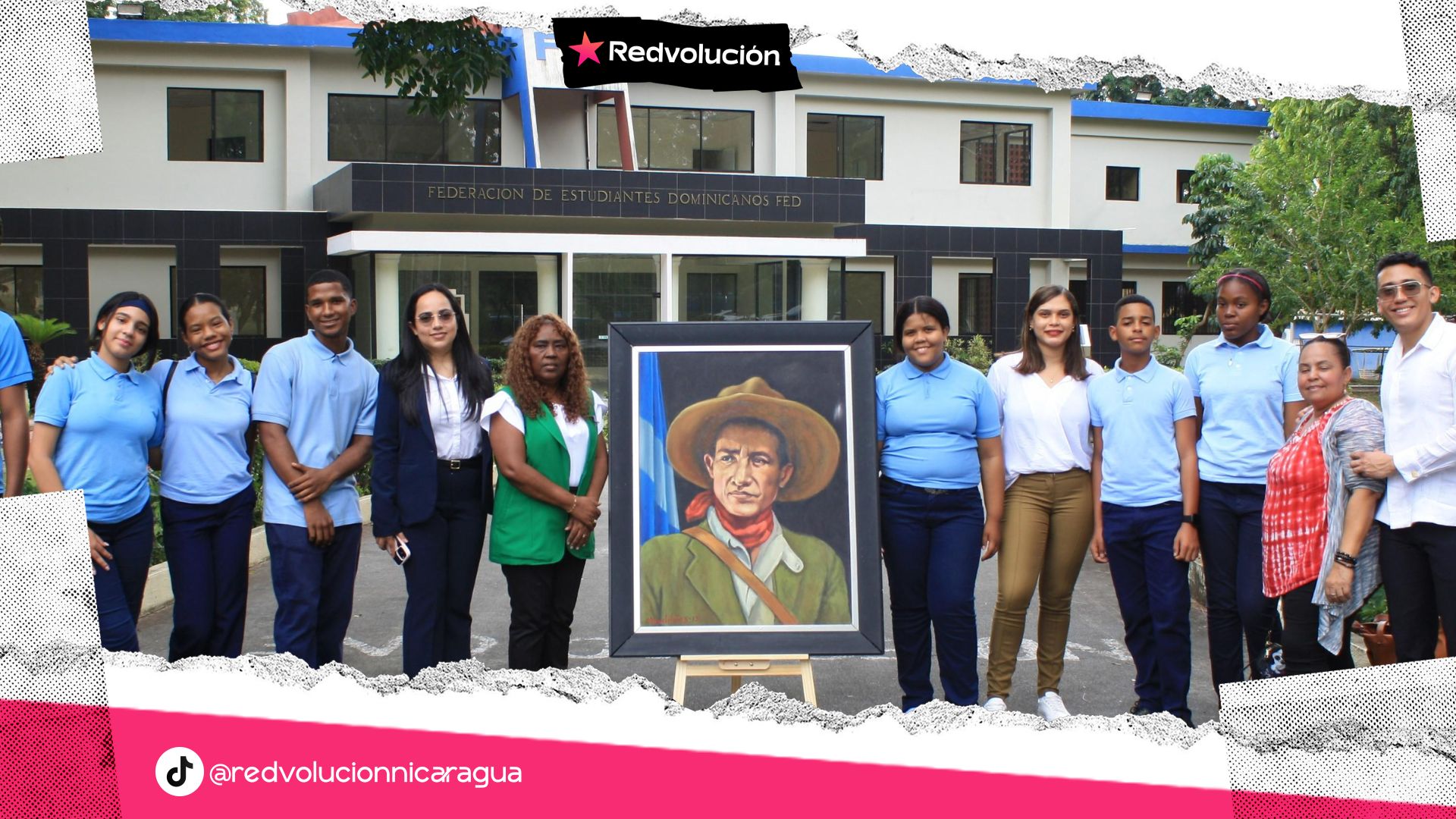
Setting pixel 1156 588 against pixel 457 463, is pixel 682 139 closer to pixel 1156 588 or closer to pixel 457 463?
pixel 457 463

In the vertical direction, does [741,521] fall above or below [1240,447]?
below

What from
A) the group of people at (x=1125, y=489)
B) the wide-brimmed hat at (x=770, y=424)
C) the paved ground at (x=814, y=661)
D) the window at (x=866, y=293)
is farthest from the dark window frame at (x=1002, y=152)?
the wide-brimmed hat at (x=770, y=424)

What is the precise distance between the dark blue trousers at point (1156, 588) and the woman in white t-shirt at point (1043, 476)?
0.16m

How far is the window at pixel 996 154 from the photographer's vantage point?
30.4m

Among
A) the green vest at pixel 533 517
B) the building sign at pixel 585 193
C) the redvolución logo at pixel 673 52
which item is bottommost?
the green vest at pixel 533 517

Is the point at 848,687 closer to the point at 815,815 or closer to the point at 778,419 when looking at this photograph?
the point at 778,419

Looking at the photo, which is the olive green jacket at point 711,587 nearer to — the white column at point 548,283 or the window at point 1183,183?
the white column at point 548,283

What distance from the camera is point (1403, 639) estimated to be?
3.81m

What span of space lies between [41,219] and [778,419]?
926 inches

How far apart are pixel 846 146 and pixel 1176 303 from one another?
43.7 ft

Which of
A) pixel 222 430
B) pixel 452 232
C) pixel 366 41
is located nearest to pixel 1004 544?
pixel 222 430

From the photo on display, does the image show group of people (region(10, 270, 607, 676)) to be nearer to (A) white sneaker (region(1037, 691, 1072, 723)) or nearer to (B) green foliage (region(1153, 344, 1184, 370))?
(A) white sneaker (region(1037, 691, 1072, 723))

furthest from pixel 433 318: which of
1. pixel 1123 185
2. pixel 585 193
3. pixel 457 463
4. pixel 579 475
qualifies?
pixel 1123 185

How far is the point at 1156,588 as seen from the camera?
4801mm
